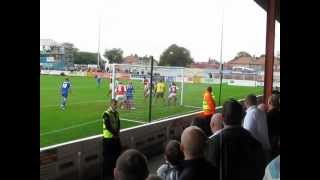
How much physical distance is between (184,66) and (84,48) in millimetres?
834

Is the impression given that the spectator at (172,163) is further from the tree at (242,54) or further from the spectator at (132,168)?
the tree at (242,54)

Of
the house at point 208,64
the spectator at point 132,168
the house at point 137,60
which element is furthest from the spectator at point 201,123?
the spectator at point 132,168

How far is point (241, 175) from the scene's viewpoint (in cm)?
203

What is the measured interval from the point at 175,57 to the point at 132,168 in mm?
1109

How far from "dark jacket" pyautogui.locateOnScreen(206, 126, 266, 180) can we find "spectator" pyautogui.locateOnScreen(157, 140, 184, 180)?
24 centimetres

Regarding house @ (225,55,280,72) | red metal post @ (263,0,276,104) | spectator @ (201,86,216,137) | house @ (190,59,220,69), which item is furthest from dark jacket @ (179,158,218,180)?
red metal post @ (263,0,276,104)

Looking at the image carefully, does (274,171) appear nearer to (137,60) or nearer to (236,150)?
(236,150)

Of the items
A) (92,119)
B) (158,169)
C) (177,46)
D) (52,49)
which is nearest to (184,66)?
(177,46)

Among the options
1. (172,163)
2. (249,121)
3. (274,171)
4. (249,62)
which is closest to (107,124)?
(172,163)

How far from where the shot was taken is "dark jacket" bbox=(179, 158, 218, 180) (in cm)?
147

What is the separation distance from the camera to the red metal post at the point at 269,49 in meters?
5.02

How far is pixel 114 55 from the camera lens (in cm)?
181
